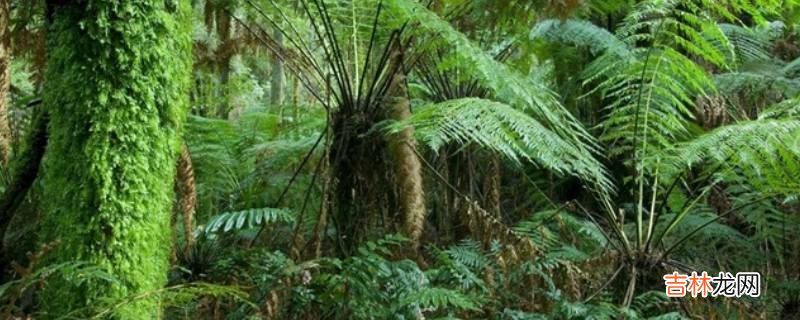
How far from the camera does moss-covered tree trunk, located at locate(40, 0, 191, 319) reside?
1.76m

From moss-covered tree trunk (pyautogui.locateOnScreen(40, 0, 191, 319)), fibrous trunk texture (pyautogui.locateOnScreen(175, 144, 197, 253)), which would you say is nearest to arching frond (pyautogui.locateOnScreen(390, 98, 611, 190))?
fibrous trunk texture (pyautogui.locateOnScreen(175, 144, 197, 253))

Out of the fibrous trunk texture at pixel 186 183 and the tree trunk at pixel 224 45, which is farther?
the tree trunk at pixel 224 45

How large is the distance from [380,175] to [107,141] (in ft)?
4.58

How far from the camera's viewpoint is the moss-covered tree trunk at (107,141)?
1762mm

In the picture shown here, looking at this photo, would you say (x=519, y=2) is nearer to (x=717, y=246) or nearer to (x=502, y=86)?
(x=502, y=86)

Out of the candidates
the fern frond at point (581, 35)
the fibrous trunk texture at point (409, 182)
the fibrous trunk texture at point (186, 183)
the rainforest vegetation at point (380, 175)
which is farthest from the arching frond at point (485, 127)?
the fern frond at point (581, 35)

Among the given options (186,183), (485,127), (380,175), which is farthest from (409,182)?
(186,183)

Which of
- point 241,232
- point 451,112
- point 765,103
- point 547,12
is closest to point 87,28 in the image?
point 451,112

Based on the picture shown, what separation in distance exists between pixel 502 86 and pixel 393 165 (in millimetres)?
568

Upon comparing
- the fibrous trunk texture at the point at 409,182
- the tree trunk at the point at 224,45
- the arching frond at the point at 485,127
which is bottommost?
the fibrous trunk texture at the point at 409,182

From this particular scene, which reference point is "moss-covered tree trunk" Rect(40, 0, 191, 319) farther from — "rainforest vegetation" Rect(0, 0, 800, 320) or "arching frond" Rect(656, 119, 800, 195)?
"arching frond" Rect(656, 119, 800, 195)

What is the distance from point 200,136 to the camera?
162 inches

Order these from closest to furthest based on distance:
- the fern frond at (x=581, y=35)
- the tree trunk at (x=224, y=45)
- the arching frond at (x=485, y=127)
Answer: the arching frond at (x=485, y=127) → the tree trunk at (x=224, y=45) → the fern frond at (x=581, y=35)

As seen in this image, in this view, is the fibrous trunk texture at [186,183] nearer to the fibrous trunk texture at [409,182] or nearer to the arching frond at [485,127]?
the arching frond at [485,127]
